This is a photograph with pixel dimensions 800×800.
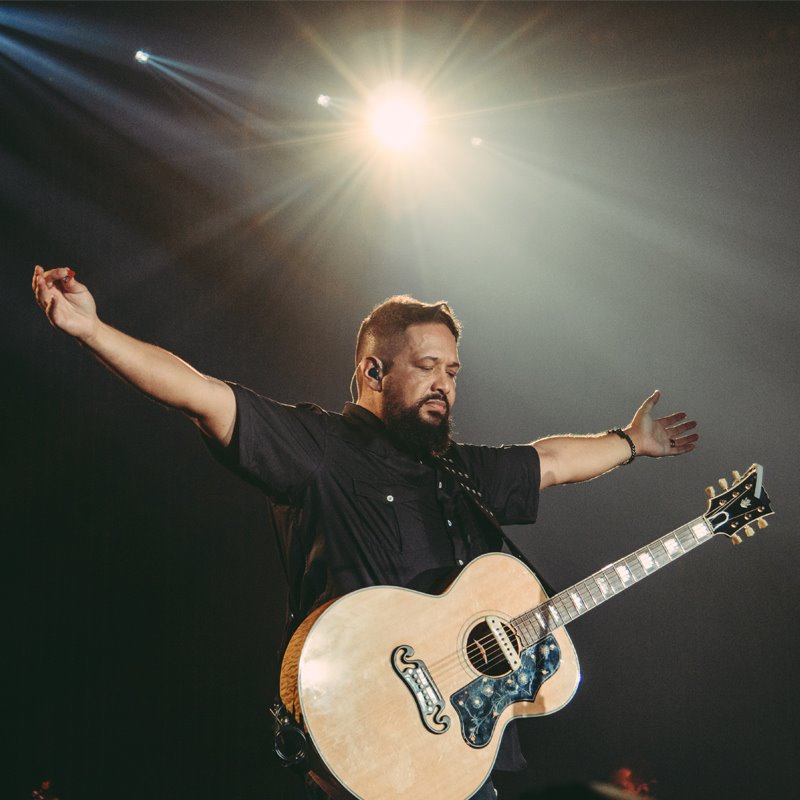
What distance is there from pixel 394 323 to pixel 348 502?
980mm

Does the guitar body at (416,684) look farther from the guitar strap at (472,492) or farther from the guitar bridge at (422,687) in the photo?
the guitar strap at (472,492)

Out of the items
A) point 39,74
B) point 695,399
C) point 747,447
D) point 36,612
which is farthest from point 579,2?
point 36,612

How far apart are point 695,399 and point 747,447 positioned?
1.61 feet

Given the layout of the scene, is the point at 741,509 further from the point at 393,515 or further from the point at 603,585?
the point at 393,515

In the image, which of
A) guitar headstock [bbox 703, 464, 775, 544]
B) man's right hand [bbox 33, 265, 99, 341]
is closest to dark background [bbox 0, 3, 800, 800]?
guitar headstock [bbox 703, 464, 775, 544]

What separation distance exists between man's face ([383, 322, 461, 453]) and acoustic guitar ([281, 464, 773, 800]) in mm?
637

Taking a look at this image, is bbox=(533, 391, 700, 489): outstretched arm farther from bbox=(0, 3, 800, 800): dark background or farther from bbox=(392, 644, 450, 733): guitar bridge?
bbox=(0, 3, 800, 800): dark background

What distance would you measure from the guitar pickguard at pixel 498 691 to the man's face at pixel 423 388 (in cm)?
92

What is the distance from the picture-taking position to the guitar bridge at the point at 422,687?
2139 mm

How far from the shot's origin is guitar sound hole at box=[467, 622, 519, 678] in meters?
2.33

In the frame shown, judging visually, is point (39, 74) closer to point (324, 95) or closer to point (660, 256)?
point (324, 95)

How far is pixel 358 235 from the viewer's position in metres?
5.34

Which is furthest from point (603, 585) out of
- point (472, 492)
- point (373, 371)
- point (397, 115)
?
point (397, 115)

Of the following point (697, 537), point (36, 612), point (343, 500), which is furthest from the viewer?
point (36, 612)
